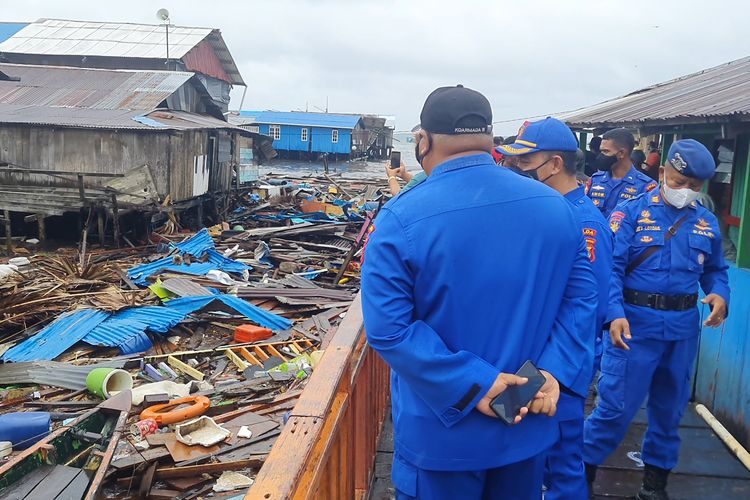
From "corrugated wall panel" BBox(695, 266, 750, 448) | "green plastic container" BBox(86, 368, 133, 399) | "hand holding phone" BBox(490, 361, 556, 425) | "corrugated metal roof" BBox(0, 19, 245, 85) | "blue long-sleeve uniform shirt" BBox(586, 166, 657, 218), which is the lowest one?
"green plastic container" BBox(86, 368, 133, 399)

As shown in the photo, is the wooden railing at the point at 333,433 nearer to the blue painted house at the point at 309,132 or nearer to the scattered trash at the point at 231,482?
the scattered trash at the point at 231,482

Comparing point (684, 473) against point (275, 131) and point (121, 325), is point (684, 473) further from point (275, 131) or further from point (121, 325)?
point (275, 131)

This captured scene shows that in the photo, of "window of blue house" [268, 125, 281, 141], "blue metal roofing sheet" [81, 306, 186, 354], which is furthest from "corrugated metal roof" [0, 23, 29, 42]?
"blue metal roofing sheet" [81, 306, 186, 354]

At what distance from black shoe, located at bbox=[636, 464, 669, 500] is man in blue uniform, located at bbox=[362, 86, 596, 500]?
201cm

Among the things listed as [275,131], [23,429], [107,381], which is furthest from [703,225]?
[275,131]

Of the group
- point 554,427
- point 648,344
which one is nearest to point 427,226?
point 554,427

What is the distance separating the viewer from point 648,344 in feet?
11.8

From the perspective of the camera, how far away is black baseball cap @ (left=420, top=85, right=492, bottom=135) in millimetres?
1959

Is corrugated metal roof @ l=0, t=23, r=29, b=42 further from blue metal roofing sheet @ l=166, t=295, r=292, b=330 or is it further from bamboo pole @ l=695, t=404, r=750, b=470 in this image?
bamboo pole @ l=695, t=404, r=750, b=470

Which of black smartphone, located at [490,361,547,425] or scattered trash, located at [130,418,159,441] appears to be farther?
scattered trash, located at [130,418,159,441]

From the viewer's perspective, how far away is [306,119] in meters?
54.3

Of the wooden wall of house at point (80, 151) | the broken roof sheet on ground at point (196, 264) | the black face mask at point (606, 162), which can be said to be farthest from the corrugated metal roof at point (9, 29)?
the black face mask at point (606, 162)

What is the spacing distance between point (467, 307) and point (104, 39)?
33.3 metres

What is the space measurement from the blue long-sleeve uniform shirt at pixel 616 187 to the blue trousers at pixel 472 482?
14.8 feet
